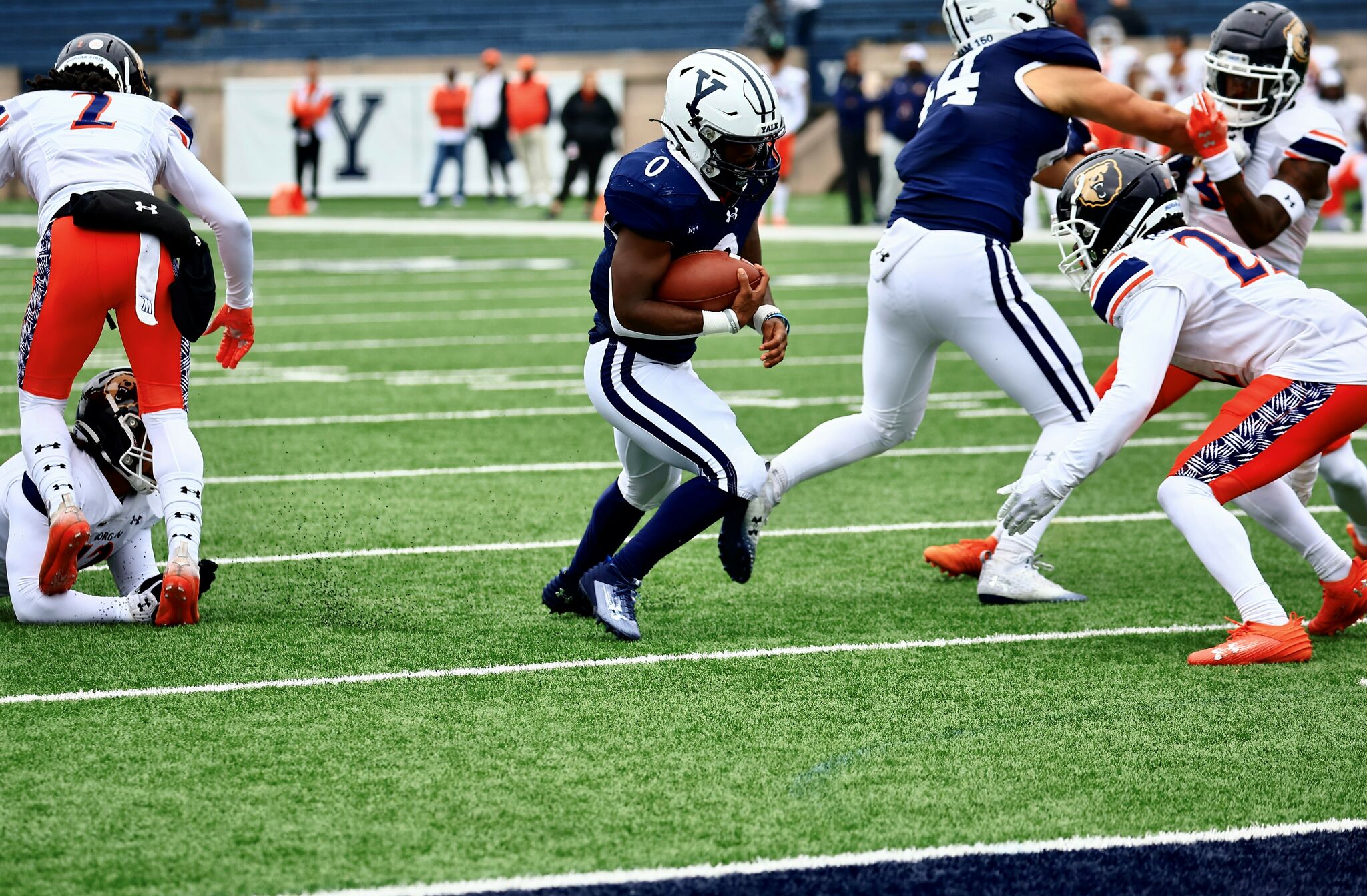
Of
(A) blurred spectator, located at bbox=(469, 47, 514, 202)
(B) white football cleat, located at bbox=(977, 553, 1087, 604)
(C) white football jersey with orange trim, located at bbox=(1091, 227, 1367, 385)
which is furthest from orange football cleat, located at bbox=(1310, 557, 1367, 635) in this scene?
(A) blurred spectator, located at bbox=(469, 47, 514, 202)

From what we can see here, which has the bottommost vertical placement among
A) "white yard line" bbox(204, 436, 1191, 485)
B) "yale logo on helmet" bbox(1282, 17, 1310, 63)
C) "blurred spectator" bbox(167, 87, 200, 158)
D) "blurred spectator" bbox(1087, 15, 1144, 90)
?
"blurred spectator" bbox(167, 87, 200, 158)

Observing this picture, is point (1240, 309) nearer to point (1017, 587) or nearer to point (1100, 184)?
point (1100, 184)

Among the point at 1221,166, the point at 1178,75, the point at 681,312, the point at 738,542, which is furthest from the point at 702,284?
the point at 1178,75

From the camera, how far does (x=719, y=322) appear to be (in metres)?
4.43

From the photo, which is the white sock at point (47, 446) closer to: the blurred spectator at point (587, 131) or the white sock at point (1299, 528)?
the white sock at point (1299, 528)

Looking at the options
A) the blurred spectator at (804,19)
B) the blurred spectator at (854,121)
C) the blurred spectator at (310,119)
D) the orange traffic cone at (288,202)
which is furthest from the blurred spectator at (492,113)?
the blurred spectator at (854,121)

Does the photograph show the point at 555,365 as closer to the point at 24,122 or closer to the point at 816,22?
the point at 24,122

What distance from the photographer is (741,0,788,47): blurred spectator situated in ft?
88.1

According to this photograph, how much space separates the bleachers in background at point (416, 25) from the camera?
28.1 meters

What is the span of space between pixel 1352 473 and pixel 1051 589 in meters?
0.96

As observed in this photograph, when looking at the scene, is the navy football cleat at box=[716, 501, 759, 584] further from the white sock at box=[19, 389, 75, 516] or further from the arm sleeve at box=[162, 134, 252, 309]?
the white sock at box=[19, 389, 75, 516]

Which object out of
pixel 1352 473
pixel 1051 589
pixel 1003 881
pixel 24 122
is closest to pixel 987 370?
pixel 1051 589

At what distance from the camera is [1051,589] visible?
17.2 feet

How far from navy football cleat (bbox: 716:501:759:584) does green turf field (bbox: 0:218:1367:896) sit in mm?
206
